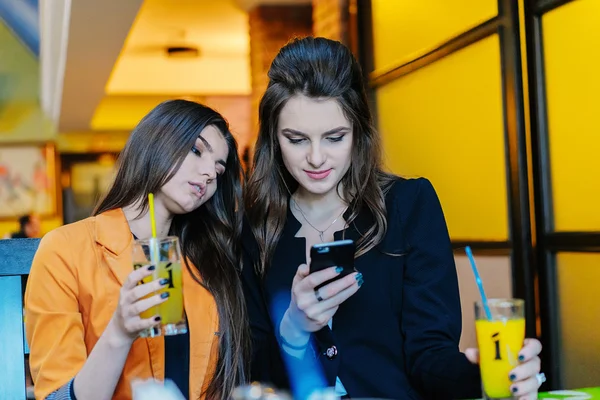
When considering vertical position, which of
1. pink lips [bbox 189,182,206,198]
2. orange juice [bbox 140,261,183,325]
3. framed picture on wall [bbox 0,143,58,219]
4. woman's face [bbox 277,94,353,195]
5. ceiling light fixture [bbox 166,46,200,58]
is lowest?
orange juice [bbox 140,261,183,325]

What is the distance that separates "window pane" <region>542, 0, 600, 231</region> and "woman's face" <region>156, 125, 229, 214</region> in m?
1.44

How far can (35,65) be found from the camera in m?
12.8

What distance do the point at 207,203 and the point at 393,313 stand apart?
645 millimetres

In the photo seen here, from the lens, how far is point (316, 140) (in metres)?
1.78

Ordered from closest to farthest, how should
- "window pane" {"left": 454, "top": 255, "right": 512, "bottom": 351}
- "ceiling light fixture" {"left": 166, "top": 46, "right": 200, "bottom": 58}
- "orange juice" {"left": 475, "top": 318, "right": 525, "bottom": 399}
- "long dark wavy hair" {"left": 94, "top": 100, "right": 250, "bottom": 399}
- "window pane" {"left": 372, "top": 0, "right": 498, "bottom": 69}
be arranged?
1. "orange juice" {"left": 475, "top": 318, "right": 525, "bottom": 399}
2. "long dark wavy hair" {"left": 94, "top": 100, "right": 250, "bottom": 399}
3. "window pane" {"left": 454, "top": 255, "right": 512, "bottom": 351}
4. "window pane" {"left": 372, "top": 0, "right": 498, "bottom": 69}
5. "ceiling light fixture" {"left": 166, "top": 46, "right": 200, "bottom": 58}

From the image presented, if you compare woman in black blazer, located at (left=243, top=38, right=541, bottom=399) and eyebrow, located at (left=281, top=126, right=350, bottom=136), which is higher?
eyebrow, located at (left=281, top=126, right=350, bottom=136)

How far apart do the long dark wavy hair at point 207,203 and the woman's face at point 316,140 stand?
268 millimetres

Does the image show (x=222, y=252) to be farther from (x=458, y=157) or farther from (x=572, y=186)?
(x=458, y=157)

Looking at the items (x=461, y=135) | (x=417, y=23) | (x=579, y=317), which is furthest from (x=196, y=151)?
(x=417, y=23)

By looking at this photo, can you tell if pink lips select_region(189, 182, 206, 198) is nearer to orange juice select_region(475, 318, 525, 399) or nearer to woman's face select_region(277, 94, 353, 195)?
woman's face select_region(277, 94, 353, 195)

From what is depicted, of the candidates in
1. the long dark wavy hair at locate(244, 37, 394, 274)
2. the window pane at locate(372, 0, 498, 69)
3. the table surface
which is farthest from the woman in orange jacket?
the window pane at locate(372, 0, 498, 69)

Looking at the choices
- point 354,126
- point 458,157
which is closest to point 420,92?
point 458,157

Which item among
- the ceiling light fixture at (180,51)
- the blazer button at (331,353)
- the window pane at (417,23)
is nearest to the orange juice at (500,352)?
the blazer button at (331,353)

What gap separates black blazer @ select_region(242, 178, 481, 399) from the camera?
175 cm
